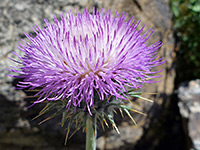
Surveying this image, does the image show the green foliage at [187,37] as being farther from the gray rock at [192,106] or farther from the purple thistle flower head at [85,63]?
Result: the purple thistle flower head at [85,63]

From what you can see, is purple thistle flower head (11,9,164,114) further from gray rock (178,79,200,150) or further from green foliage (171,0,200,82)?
green foliage (171,0,200,82)

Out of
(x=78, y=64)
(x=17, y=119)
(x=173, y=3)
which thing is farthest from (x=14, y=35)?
(x=173, y=3)

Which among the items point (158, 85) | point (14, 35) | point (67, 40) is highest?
point (14, 35)

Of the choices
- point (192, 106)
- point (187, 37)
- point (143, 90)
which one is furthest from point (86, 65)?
point (187, 37)

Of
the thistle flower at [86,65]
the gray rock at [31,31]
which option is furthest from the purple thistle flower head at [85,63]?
the gray rock at [31,31]

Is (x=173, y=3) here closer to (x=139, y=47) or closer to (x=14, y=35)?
(x=139, y=47)

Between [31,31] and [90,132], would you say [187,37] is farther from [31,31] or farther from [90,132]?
[90,132]
